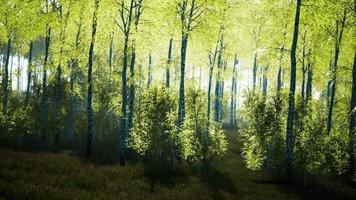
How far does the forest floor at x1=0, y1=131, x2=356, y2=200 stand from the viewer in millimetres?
10305

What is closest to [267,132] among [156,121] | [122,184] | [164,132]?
[164,132]

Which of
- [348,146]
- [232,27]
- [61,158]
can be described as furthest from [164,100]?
[232,27]

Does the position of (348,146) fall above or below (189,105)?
below

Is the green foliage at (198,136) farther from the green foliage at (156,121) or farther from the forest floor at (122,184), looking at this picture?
the forest floor at (122,184)

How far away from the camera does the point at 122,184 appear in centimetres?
1220

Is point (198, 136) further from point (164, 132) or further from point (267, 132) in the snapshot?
point (267, 132)

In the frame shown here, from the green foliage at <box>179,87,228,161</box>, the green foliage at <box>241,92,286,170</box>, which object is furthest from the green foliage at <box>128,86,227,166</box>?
the green foliage at <box>241,92,286,170</box>

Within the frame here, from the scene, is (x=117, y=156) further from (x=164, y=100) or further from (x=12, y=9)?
(x=12, y=9)

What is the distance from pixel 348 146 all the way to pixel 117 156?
434 inches

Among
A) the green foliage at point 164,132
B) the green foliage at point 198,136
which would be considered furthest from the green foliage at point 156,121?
the green foliage at point 198,136

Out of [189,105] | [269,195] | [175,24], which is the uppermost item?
[175,24]

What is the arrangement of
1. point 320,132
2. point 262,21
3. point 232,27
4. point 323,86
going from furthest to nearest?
1. point 323,86
2. point 262,21
3. point 232,27
4. point 320,132

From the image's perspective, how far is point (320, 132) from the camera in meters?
15.1

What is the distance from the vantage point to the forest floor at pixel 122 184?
33.8 ft
